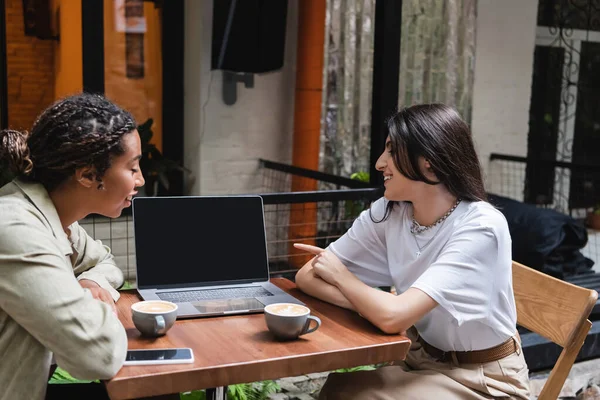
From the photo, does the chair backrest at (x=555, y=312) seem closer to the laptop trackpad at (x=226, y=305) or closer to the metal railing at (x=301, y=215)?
the laptop trackpad at (x=226, y=305)

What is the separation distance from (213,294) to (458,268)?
624 millimetres

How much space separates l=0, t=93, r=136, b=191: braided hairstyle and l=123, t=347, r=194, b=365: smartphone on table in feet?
1.18

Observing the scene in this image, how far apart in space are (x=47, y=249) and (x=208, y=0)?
376cm

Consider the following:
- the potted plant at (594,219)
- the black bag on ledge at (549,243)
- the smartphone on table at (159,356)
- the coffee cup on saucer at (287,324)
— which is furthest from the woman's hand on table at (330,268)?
the potted plant at (594,219)

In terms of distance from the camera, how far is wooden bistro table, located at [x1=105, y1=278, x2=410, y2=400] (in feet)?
4.26

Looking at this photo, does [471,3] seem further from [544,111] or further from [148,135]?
[148,135]

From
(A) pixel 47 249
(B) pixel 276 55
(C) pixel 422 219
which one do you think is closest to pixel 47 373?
(A) pixel 47 249

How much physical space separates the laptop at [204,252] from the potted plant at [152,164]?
277 cm

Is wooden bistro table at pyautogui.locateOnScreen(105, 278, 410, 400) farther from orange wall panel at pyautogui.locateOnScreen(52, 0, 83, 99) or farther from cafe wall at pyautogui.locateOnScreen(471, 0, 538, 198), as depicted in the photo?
cafe wall at pyautogui.locateOnScreen(471, 0, 538, 198)

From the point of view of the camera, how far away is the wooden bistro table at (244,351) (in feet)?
4.26

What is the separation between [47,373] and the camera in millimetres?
1320

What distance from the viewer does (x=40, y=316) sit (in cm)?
123

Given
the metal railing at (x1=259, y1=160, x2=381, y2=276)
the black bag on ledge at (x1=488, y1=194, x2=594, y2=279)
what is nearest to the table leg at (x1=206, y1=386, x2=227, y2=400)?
the metal railing at (x1=259, y1=160, x2=381, y2=276)

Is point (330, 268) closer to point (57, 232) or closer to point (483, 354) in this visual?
point (483, 354)
